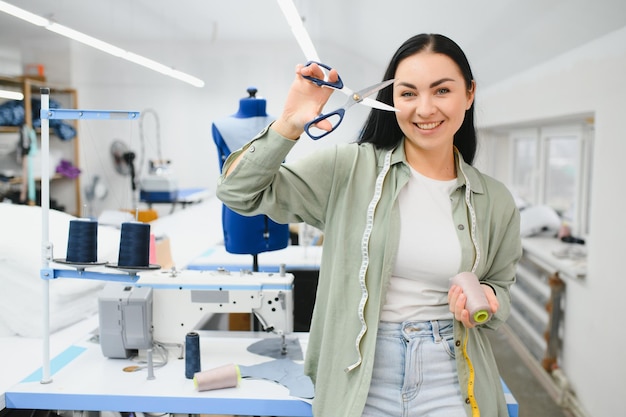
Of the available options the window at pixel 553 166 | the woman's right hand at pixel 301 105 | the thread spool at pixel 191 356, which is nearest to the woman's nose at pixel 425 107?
the woman's right hand at pixel 301 105

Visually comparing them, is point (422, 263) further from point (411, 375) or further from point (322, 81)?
point (322, 81)

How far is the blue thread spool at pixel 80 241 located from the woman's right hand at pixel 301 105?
2.51ft

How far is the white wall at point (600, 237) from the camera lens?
2555 mm

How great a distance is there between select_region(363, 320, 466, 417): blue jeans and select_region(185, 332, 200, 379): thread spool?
28.0 inches

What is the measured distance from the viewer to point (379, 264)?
1.16 m

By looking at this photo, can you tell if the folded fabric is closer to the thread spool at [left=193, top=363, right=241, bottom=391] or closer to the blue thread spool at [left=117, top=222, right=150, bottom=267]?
the thread spool at [left=193, top=363, right=241, bottom=391]

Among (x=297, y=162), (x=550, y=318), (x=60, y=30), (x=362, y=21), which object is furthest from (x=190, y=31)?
(x=297, y=162)

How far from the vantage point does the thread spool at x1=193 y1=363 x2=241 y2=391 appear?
1.61 meters

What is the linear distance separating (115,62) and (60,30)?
13.2 ft

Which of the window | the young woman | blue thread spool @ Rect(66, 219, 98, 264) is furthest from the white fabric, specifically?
the window

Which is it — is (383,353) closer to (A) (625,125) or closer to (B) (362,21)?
A: (A) (625,125)

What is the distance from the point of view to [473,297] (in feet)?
3.57

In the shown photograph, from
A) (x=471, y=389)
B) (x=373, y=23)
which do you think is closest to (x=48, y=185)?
(x=471, y=389)

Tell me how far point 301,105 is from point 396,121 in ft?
1.04
